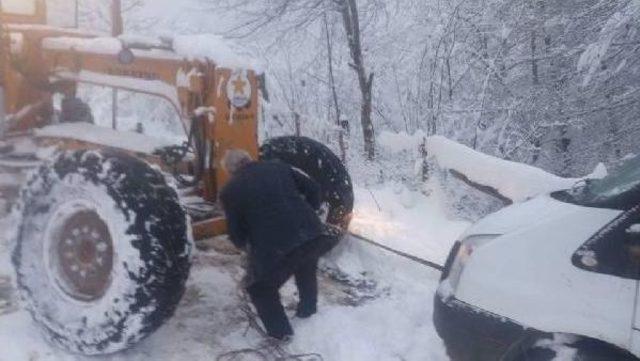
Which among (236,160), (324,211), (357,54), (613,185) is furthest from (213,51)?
(357,54)

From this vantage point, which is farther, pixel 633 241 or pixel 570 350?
pixel 570 350

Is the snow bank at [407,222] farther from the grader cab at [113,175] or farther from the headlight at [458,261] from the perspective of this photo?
the headlight at [458,261]

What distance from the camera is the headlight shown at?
3.65m

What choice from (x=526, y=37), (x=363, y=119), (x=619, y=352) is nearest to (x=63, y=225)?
(x=619, y=352)

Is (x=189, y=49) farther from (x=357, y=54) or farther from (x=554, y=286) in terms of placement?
(x=357, y=54)

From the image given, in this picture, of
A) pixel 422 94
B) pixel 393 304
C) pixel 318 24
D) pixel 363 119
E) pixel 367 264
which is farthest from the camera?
pixel 318 24

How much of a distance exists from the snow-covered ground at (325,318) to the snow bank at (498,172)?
106 cm

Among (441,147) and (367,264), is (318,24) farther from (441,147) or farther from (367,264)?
(367,264)

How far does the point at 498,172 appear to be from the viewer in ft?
24.1

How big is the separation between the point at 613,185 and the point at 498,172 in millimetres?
3617

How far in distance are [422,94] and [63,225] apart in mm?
10975

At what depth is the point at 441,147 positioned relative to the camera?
28.4ft

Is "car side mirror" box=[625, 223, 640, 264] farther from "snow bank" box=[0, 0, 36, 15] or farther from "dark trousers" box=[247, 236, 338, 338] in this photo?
"snow bank" box=[0, 0, 36, 15]

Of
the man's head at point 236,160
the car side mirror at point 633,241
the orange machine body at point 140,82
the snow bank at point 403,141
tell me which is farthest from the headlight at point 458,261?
the snow bank at point 403,141
